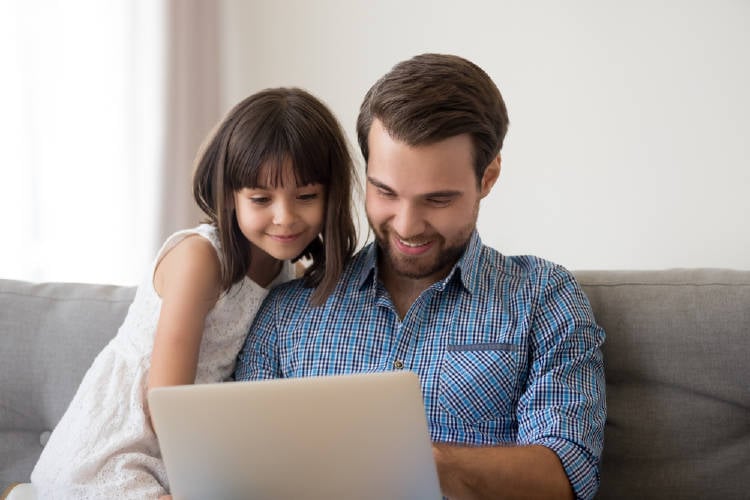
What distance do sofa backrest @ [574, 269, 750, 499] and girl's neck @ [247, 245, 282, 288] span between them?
64cm

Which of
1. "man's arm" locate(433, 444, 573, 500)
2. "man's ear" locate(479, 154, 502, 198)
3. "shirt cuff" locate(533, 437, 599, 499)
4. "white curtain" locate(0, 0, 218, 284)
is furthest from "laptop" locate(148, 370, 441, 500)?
"white curtain" locate(0, 0, 218, 284)

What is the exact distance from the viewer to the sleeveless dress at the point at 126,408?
4.79 ft

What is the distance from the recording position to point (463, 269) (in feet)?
5.19

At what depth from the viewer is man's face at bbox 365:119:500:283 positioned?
1.49 meters

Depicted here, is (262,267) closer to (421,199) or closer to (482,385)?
(421,199)

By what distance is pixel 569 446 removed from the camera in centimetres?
138

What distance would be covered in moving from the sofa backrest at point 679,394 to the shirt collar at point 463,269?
27cm

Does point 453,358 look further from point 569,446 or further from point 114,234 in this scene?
point 114,234

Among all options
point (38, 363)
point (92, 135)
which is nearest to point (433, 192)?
point (38, 363)

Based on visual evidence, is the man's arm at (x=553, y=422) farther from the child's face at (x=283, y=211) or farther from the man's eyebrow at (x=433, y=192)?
the child's face at (x=283, y=211)

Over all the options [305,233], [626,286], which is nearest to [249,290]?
[305,233]

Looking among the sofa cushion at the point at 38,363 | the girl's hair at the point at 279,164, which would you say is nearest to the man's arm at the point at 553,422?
the girl's hair at the point at 279,164

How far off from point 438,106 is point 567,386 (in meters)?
0.51

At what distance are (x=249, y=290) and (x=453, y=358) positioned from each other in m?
0.41
